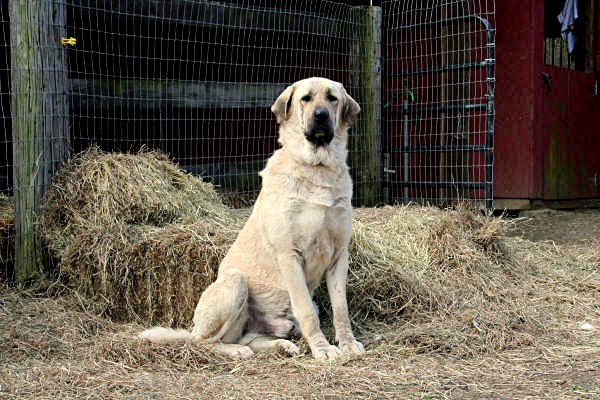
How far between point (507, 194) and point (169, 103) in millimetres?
4607

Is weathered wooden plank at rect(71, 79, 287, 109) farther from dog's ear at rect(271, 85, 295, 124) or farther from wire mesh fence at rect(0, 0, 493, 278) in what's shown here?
dog's ear at rect(271, 85, 295, 124)

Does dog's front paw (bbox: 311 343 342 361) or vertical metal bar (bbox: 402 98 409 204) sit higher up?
vertical metal bar (bbox: 402 98 409 204)

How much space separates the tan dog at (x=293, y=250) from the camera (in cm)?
377

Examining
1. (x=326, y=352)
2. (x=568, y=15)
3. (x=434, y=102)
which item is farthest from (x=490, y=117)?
(x=326, y=352)

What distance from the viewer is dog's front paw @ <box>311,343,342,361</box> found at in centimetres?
359

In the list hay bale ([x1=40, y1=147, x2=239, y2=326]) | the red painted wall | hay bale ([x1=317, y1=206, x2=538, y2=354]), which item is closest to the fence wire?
hay bale ([x1=40, y1=147, x2=239, y2=326])

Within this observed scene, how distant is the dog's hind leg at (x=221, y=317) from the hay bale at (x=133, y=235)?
656 millimetres

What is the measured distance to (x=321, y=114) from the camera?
150 inches

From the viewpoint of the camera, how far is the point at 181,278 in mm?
4496

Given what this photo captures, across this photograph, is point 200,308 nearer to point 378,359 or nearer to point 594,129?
point 378,359

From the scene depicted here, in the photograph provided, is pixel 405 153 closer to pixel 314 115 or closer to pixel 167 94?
pixel 167 94

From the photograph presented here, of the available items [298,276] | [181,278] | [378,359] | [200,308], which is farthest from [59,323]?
[378,359]

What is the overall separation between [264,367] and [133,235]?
5.31 ft

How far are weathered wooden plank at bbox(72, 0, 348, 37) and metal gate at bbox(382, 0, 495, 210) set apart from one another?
1111 mm
